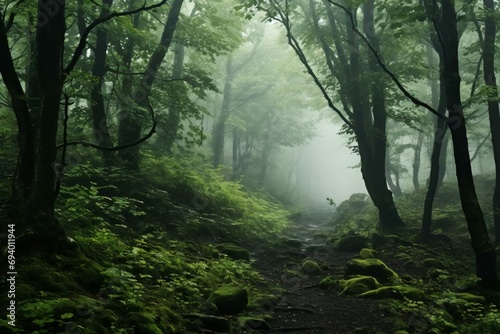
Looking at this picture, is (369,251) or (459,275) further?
(369,251)

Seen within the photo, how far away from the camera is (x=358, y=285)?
773 cm

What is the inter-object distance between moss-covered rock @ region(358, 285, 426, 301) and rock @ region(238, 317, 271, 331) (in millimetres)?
2606

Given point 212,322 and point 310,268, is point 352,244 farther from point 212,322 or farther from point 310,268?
point 212,322

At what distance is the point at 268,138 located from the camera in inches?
1289

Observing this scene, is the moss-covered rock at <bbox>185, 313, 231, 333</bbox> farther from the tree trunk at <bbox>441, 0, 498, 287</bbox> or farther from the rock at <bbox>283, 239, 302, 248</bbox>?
the rock at <bbox>283, 239, 302, 248</bbox>

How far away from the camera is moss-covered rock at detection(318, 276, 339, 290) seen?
8.14m

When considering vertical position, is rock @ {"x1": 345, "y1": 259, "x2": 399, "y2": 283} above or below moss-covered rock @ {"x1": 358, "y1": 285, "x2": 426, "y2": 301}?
above

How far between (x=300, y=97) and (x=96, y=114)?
20172 mm

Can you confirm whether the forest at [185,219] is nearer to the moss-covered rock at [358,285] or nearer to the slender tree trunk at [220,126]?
the moss-covered rock at [358,285]

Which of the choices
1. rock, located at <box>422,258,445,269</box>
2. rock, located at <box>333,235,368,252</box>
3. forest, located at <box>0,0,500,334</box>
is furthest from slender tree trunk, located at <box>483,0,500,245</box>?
rock, located at <box>333,235,368,252</box>

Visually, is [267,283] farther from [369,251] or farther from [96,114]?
[96,114]

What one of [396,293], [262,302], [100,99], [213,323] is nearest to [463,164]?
[396,293]

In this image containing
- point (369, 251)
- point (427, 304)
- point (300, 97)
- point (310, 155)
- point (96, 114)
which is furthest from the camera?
point (310, 155)

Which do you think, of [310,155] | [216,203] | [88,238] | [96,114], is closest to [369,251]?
[216,203]
